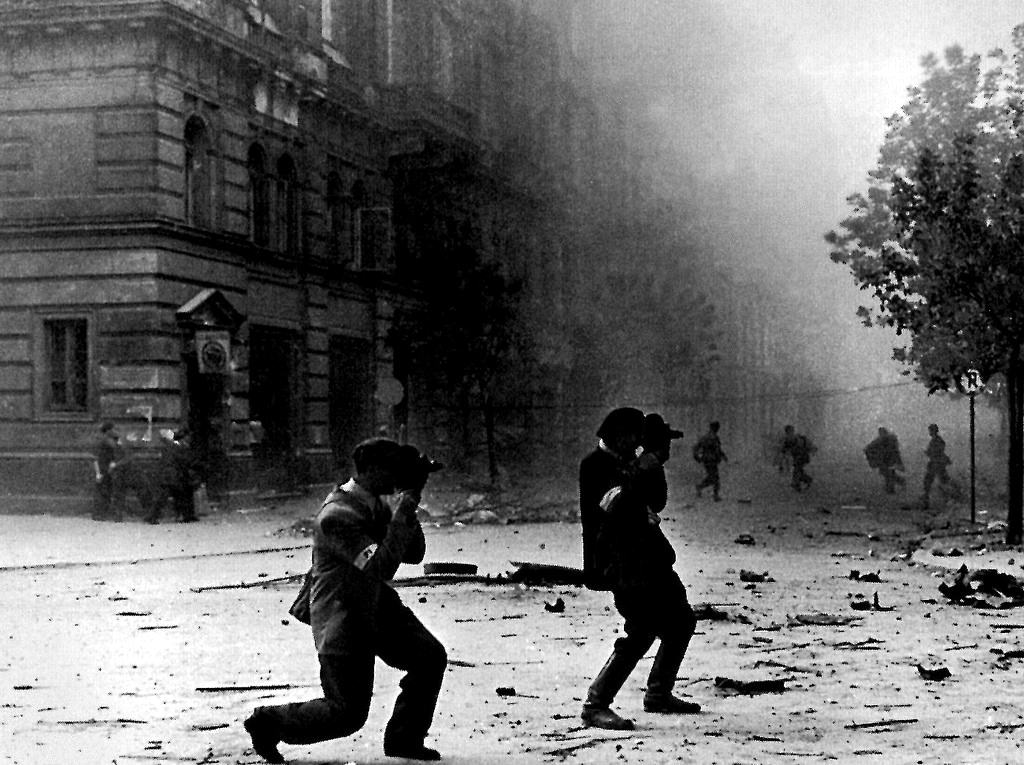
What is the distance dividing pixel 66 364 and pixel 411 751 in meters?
22.3

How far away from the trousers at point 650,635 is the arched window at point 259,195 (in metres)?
24.1

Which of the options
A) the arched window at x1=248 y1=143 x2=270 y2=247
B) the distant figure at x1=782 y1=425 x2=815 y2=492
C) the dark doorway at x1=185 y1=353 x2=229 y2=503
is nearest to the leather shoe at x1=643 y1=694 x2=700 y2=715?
the dark doorway at x1=185 y1=353 x2=229 y2=503

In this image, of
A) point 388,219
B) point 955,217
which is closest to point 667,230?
point 388,219

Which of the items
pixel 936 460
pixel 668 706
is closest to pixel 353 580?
pixel 668 706

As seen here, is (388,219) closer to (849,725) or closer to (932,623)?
(932,623)

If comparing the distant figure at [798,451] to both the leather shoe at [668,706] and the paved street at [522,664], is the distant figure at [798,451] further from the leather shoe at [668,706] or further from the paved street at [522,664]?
the leather shoe at [668,706]

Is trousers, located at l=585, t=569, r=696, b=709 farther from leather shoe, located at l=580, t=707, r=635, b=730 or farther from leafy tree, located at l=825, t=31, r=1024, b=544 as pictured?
leafy tree, located at l=825, t=31, r=1024, b=544

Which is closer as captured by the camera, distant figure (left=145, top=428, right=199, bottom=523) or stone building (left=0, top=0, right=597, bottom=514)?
distant figure (left=145, top=428, right=199, bottom=523)

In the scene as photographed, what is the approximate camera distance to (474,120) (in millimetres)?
39531

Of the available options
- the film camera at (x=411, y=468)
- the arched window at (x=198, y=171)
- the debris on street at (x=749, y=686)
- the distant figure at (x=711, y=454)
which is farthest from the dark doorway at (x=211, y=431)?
the film camera at (x=411, y=468)

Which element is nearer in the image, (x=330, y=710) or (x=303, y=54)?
(x=330, y=710)

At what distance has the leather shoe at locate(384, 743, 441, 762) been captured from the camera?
6.75m

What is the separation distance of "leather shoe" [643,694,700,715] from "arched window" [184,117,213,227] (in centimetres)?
2203

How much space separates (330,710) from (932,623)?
266 inches
